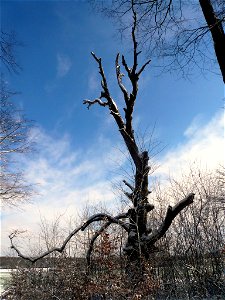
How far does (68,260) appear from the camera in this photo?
35.2 ft

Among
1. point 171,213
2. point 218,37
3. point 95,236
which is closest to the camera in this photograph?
point 218,37

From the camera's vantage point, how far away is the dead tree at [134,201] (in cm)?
838

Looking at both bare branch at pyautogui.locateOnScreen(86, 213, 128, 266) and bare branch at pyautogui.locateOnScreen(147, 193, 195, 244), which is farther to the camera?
bare branch at pyautogui.locateOnScreen(86, 213, 128, 266)

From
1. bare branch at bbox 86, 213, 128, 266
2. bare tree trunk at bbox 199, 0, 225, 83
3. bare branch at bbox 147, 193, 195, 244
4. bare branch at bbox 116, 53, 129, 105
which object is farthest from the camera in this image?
bare branch at bbox 116, 53, 129, 105

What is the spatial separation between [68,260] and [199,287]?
557 centimetres

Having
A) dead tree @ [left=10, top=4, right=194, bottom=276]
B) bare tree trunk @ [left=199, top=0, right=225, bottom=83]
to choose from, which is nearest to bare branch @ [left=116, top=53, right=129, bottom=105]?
dead tree @ [left=10, top=4, right=194, bottom=276]

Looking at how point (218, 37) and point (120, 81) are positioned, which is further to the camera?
point (120, 81)

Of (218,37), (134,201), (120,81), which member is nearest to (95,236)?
(134,201)

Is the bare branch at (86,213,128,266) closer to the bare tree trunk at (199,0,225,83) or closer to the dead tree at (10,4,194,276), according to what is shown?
the dead tree at (10,4,194,276)

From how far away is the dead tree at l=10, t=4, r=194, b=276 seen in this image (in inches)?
330

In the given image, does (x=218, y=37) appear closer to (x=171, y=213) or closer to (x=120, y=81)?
(x=171, y=213)

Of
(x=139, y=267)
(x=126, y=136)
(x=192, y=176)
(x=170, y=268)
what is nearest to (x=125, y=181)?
(x=126, y=136)

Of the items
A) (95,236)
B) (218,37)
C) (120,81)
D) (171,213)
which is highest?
(120,81)

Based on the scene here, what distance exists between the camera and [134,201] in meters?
9.13
